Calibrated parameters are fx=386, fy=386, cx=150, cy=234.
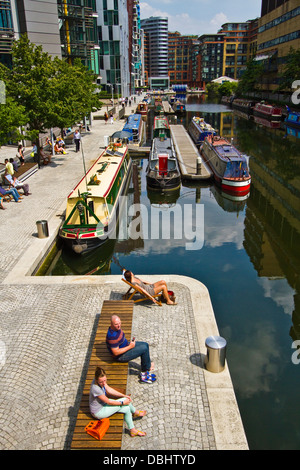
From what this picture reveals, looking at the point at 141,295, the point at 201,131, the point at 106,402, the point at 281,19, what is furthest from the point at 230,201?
the point at 281,19

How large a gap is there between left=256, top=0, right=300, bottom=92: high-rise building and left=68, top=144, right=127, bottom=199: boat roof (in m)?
58.4

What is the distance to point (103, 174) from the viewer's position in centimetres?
2102

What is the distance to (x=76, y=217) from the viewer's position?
17.3 metres

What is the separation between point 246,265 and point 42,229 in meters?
8.93

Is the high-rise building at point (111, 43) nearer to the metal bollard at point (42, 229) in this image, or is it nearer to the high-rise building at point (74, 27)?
the high-rise building at point (74, 27)

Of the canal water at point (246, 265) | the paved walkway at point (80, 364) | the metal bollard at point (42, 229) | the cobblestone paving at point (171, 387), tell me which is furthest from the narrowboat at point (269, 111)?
the cobblestone paving at point (171, 387)

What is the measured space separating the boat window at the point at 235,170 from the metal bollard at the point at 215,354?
769 inches

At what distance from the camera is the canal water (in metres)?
9.58

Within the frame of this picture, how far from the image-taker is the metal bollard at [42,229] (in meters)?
16.2

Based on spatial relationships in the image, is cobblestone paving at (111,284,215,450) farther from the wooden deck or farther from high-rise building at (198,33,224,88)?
high-rise building at (198,33,224,88)

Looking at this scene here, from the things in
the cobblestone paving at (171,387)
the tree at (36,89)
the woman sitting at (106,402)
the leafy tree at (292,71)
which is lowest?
the cobblestone paving at (171,387)
